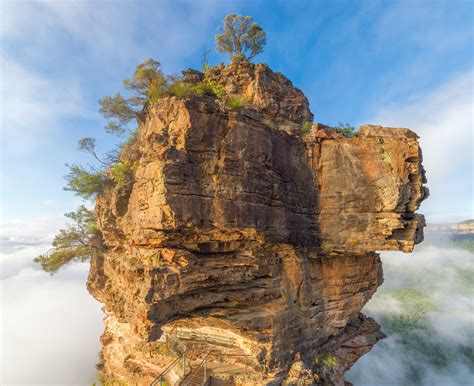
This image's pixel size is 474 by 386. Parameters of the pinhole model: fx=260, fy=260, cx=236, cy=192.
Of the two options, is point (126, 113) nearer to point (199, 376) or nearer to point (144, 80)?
point (144, 80)

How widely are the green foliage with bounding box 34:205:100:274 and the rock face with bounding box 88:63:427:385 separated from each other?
3.82 meters

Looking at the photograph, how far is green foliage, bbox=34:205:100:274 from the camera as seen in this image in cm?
1766

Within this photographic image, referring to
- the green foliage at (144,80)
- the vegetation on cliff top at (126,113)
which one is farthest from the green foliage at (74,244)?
the green foliage at (144,80)

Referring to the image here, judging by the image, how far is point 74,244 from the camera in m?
18.8

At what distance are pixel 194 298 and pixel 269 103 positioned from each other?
12.4m

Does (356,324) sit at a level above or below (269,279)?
below

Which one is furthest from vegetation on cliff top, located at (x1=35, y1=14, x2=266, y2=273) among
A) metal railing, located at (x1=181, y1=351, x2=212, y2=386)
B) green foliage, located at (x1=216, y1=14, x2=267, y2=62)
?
metal railing, located at (x1=181, y1=351, x2=212, y2=386)

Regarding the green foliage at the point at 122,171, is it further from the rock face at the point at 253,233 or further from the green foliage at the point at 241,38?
the green foliage at the point at 241,38

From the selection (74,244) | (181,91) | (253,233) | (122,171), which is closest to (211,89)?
(181,91)

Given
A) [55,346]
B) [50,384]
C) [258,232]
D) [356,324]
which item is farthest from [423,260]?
[55,346]

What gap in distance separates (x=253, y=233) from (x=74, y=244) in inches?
571

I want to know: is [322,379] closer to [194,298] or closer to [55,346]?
[194,298]

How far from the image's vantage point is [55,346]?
226 feet

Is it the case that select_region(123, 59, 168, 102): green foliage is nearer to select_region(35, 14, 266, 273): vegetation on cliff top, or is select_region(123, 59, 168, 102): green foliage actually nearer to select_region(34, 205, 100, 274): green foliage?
select_region(35, 14, 266, 273): vegetation on cliff top
